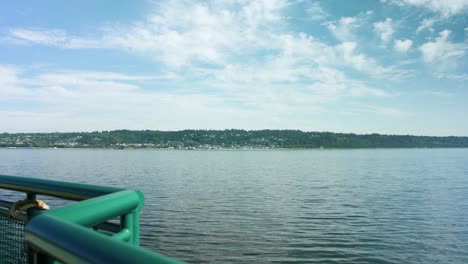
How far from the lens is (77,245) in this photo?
4.04ft

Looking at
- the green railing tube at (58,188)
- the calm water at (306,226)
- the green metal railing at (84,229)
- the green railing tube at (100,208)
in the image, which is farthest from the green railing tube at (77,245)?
the calm water at (306,226)

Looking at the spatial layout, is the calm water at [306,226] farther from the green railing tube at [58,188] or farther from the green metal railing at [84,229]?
the green metal railing at [84,229]

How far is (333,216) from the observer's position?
84.4 feet

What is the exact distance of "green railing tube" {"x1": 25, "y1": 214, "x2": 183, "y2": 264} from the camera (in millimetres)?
1072

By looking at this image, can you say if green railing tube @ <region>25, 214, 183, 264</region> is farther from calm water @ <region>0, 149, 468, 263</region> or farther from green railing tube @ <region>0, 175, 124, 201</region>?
calm water @ <region>0, 149, 468, 263</region>

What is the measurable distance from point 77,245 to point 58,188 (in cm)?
156

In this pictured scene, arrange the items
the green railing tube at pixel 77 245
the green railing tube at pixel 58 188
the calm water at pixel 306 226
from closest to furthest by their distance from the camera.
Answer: the green railing tube at pixel 77 245 → the green railing tube at pixel 58 188 → the calm water at pixel 306 226

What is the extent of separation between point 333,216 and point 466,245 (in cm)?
799

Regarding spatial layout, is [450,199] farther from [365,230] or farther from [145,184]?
[145,184]

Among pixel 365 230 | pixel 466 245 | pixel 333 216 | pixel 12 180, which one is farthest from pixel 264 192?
pixel 12 180

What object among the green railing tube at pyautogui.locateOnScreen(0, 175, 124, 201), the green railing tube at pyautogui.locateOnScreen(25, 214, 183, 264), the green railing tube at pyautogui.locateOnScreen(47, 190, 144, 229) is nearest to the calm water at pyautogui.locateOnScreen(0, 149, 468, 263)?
the green railing tube at pyautogui.locateOnScreen(0, 175, 124, 201)

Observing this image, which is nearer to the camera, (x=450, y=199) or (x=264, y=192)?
(x=450, y=199)

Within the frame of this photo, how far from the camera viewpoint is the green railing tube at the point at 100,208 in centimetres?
165

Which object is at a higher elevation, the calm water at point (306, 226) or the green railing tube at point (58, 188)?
the green railing tube at point (58, 188)
